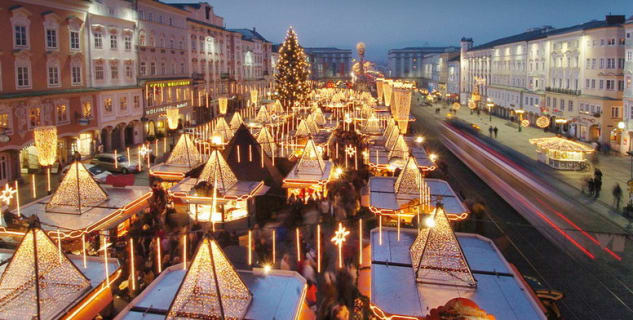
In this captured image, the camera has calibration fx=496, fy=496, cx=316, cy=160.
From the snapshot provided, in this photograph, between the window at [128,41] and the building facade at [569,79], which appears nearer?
the window at [128,41]

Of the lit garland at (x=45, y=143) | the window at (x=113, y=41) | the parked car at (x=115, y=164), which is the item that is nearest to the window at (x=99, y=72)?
the window at (x=113, y=41)

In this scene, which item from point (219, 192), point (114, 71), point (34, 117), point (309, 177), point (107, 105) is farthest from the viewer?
point (114, 71)

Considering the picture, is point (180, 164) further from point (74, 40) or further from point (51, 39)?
point (74, 40)

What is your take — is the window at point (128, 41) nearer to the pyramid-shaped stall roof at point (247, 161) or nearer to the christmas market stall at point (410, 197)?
the pyramid-shaped stall roof at point (247, 161)

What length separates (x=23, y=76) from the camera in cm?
2744

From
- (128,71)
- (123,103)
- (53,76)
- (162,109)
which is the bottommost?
(162,109)

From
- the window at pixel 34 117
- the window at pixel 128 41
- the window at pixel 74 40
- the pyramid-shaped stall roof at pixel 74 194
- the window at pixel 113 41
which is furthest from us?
the window at pixel 128 41

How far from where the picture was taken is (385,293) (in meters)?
8.76

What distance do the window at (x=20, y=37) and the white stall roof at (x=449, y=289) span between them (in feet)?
82.7

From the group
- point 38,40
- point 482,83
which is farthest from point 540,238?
point 482,83

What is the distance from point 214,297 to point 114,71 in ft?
111

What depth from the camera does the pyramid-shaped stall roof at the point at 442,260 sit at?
898cm

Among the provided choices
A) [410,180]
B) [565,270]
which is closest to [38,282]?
[410,180]

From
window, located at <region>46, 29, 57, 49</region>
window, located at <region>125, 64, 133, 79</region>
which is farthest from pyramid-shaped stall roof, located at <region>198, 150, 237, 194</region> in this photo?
window, located at <region>125, 64, 133, 79</region>
